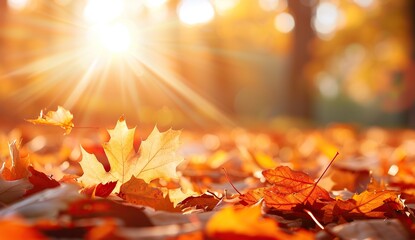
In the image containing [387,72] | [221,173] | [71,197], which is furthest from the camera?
[387,72]

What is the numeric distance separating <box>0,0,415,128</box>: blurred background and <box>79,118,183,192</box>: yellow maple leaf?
8.92m

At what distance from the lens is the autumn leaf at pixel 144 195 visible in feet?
3.40

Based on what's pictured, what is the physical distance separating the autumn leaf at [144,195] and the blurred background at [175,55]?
8.98 meters

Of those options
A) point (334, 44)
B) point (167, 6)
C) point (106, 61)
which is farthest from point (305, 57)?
point (106, 61)

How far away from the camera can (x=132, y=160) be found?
112cm

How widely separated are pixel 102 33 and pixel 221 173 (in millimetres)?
12079

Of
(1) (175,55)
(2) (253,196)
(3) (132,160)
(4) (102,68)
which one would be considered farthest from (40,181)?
(1) (175,55)

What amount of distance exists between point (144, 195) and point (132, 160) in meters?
0.09

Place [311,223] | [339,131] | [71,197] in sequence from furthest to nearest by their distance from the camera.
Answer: [339,131] < [311,223] < [71,197]

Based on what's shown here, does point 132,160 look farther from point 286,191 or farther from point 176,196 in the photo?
point 286,191

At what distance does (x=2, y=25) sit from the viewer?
13.0m

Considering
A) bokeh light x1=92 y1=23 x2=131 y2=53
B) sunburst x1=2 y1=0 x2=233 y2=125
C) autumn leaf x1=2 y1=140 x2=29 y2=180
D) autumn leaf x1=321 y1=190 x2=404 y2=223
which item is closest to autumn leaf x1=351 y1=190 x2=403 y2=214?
autumn leaf x1=321 y1=190 x2=404 y2=223

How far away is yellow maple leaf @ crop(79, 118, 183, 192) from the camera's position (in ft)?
3.59

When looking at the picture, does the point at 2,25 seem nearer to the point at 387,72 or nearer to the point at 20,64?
the point at 20,64
